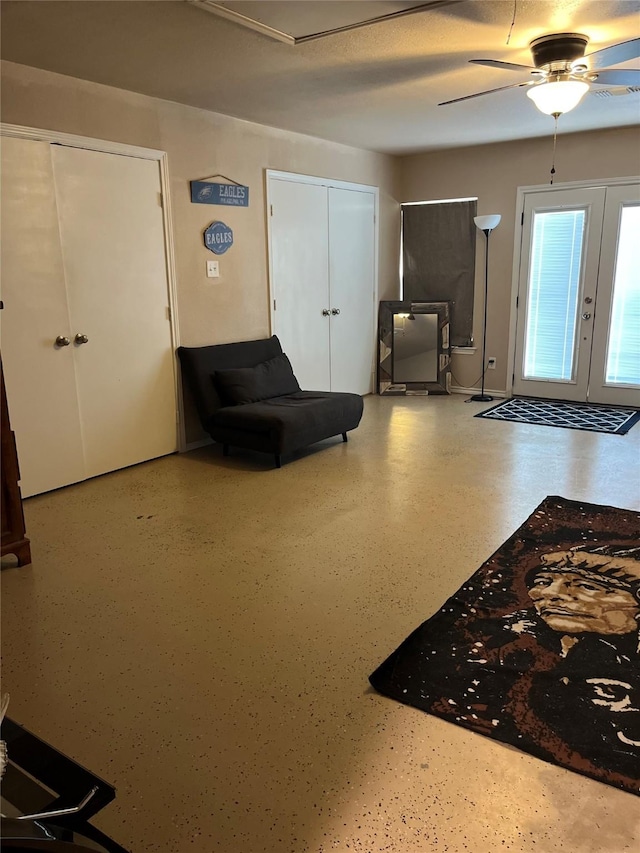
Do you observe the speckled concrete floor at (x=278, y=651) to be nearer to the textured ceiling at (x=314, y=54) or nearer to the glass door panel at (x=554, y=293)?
the glass door panel at (x=554, y=293)

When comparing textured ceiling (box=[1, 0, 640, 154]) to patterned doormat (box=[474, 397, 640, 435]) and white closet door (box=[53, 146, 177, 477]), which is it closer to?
white closet door (box=[53, 146, 177, 477])

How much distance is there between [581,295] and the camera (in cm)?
612

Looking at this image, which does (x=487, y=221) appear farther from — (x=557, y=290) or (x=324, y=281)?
(x=324, y=281)

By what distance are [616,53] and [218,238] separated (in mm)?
2945

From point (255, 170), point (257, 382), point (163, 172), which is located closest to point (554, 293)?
point (255, 170)

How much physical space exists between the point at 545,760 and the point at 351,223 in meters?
5.41

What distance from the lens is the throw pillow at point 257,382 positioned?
474cm

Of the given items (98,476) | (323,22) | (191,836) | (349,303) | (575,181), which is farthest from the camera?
(349,303)

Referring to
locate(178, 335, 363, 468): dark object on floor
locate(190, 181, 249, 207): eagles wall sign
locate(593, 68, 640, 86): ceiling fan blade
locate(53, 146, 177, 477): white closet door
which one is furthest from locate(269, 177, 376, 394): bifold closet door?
locate(593, 68, 640, 86): ceiling fan blade

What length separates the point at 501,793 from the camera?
1.72m

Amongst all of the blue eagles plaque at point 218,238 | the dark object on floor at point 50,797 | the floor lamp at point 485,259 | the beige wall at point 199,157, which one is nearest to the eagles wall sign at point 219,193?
the beige wall at point 199,157

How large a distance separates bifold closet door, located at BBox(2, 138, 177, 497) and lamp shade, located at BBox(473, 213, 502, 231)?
335 cm

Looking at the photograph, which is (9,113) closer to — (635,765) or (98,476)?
(98,476)

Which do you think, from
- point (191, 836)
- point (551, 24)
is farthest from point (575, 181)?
point (191, 836)
